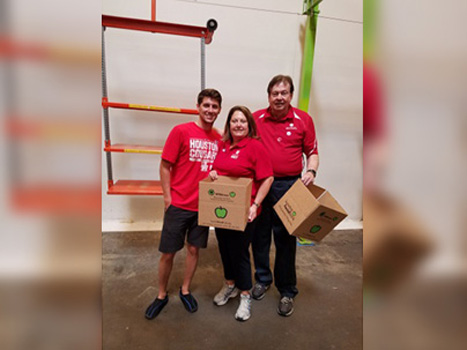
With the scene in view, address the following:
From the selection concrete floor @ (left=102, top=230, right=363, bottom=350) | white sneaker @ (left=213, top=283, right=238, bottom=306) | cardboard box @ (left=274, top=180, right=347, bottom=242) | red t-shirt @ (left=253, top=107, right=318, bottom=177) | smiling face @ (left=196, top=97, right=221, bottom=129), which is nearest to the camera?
cardboard box @ (left=274, top=180, right=347, bottom=242)

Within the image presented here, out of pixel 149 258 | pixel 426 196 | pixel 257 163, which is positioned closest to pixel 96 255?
pixel 426 196

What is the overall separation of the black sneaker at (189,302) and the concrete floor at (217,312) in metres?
0.03

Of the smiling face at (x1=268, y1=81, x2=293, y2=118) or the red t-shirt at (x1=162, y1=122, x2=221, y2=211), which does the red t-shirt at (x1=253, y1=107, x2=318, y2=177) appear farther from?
the red t-shirt at (x1=162, y1=122, x2=221, y2=211)

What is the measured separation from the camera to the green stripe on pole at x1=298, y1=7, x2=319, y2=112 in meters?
2.96

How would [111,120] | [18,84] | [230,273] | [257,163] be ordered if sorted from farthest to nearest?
[111,120]
[230,273]
[257,163]
[18,84]

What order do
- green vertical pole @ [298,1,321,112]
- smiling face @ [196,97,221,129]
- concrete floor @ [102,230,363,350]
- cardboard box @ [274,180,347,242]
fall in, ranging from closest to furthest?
cardboard box @ [274,180,347,242], concrete floor @ [102,230,363,350], smiling face @ [196,97,221,129], green vertical pole @ [298,1,321,112]

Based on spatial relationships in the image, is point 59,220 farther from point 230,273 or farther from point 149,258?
point 149,258

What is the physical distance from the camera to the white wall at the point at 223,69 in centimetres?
299

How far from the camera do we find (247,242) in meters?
1.80

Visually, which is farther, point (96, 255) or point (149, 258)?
point (149, 258)

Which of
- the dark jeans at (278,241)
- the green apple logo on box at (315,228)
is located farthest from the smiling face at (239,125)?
the green apple logo on box at (315,228)

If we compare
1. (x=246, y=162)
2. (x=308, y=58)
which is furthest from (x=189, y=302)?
(x=308, y=58)

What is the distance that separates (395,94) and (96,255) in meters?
0.32

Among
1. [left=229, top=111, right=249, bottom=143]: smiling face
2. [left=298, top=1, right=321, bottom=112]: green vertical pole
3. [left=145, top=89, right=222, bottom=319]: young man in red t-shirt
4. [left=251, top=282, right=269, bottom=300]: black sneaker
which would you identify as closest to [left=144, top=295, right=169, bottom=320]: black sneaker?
[left=145, top=89, right=222, bottom=319]: young man in red t-shirt
